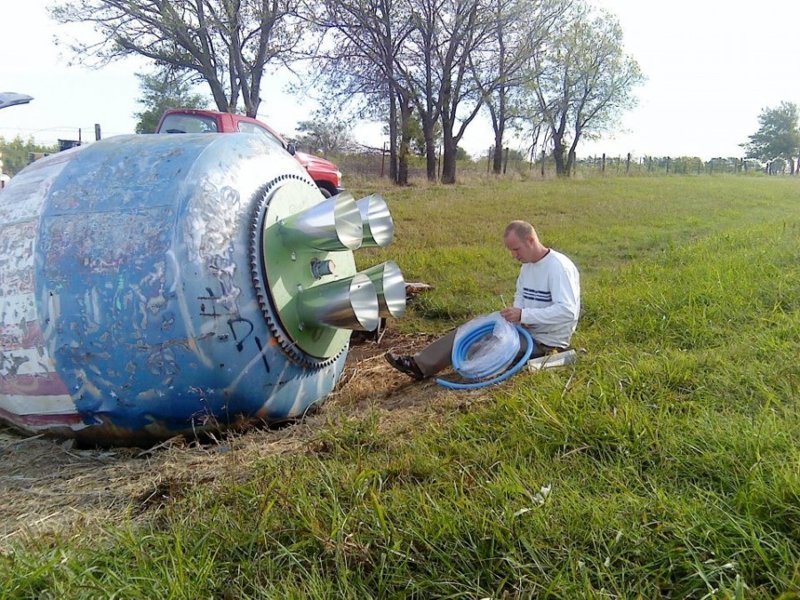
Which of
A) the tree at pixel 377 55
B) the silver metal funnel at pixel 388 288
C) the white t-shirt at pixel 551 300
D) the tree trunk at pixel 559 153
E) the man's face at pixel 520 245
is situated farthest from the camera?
the tree trunk at pixel 559 153

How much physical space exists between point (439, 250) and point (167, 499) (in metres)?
5.88

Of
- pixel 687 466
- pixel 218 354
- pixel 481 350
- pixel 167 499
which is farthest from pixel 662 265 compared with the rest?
pixel 167 499

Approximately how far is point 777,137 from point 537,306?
72.4m

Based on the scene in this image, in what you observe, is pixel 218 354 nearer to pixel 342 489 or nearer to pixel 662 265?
pixel 342 489

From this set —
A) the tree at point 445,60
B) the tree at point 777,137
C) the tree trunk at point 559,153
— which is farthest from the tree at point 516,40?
the tree at point 777,137

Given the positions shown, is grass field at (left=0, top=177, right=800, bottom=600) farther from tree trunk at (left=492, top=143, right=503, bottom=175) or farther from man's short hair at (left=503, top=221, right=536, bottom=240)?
tree trunk at (left=492, top=143, right=503, bottom=175)

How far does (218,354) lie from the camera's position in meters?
2.91

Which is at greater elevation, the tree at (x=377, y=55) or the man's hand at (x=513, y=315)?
the tree at (x=377, y=55)

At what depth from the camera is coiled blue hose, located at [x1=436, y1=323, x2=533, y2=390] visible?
140 inches

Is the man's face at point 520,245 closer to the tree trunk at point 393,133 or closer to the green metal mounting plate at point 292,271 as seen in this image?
the green metal mounting plate at point 292,271

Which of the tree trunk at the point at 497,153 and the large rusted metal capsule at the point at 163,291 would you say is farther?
the tree trunk at the point at 497,153

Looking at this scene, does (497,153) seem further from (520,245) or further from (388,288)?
(388,288)

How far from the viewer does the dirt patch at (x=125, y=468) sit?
2.43 meters

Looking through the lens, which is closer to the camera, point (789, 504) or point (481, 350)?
point (789, 504)
